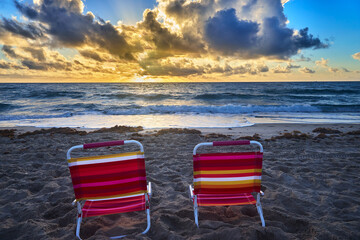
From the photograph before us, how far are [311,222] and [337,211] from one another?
580 mm

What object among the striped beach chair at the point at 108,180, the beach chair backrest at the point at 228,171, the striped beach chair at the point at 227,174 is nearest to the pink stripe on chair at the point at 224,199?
the striped beach chair at the point at 227,174

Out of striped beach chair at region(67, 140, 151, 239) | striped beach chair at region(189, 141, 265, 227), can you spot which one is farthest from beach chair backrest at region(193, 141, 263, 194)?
striped beach chair at region(67, 140, 151, 239)

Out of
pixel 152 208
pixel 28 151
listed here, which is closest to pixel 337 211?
pixel 152 208

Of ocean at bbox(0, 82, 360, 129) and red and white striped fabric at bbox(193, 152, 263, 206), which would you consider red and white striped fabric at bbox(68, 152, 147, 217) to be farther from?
ocean at bbox(0, 82, 360, 129)

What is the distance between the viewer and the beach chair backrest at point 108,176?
2.21 metres

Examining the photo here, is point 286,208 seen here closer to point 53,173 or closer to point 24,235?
point 24,235

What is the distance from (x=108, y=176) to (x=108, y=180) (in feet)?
0.18

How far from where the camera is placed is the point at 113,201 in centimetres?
252

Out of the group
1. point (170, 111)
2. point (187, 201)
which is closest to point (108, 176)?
point (187, 201)

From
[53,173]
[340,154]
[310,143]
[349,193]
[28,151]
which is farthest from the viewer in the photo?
[310,143]

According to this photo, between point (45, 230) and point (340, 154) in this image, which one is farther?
point (340, 154)

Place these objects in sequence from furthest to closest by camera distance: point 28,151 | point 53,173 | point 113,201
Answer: point 28,151 → point 53,173 → point 113,201

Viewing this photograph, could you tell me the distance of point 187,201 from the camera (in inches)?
122

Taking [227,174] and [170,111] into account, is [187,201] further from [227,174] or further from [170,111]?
[170,111]
